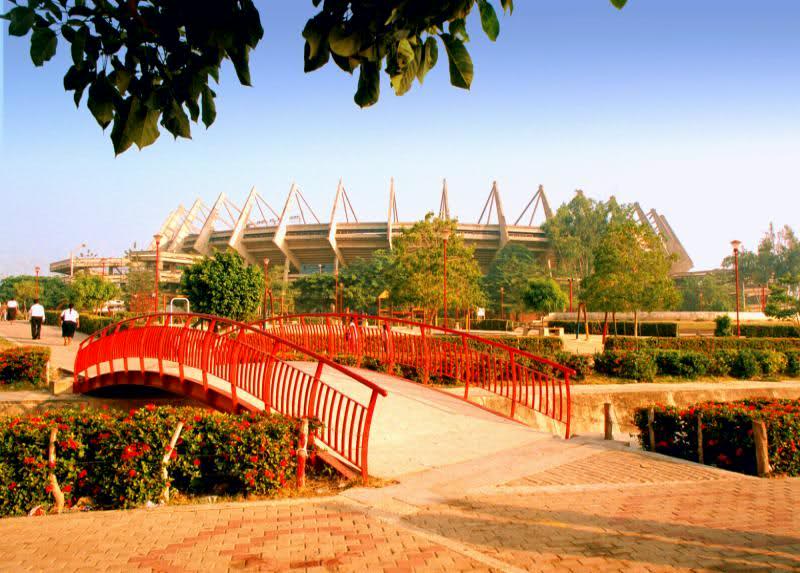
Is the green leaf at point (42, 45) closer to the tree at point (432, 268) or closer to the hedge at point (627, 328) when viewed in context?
the hedge at point (627, 328)

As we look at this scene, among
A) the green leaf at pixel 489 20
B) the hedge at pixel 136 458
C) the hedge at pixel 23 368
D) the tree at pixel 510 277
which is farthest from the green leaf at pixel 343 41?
the tree at pixel 510 277

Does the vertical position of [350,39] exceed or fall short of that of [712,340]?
it exceeds it

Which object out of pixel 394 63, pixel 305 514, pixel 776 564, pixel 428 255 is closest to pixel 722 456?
pixel 776 564

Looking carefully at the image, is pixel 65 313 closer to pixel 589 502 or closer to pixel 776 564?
pixel 589 502

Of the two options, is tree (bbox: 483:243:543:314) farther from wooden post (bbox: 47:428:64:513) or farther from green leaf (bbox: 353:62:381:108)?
Result: green leaf (bbox: 353:62:381:108)

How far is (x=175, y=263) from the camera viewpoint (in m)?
86.1

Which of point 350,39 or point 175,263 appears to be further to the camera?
point 175,263

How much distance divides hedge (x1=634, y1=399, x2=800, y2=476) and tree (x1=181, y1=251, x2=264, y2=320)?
20948 mm

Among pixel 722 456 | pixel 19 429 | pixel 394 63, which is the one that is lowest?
pixel 722 456

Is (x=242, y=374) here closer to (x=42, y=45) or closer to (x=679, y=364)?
(x=42, y=45)

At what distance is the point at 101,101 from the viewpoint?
2.33m

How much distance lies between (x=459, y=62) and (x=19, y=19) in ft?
4.92

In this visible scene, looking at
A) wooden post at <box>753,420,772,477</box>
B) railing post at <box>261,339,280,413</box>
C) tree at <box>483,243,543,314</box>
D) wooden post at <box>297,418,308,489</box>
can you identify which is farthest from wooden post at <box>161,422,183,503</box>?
tree at <box>483,243,543,314</box>

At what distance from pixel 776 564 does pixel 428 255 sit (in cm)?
3252
